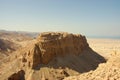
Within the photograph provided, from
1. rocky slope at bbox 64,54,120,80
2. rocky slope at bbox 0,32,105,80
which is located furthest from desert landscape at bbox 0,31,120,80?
rocky slope at bbox 64,54,120,80

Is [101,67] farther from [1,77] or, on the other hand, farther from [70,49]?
[70,49]

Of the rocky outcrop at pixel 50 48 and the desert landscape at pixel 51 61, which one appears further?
the rocky outcrop at pixel 50 48

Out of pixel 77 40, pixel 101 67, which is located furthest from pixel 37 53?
pixel 101 67

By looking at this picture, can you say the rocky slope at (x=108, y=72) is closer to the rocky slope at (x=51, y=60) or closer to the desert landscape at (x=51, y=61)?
the desert landscape at (x=51, y=61)

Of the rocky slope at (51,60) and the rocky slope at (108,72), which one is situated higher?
the rocky slope at (108,72)

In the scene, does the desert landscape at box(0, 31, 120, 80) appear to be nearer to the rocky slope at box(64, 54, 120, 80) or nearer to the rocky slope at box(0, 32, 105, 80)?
the rocky slope at box(0, 32, 105, 80)

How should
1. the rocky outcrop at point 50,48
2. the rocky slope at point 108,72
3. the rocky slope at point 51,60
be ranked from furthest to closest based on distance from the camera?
the rocky outcrop at point 50,48, the rocky slope at point 51,60, the rocky slope at point 108,72

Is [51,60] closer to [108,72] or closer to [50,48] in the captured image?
[50,48]

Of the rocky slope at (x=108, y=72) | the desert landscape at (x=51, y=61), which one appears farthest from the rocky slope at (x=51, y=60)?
the rocky slope at (x=108, y=72)
